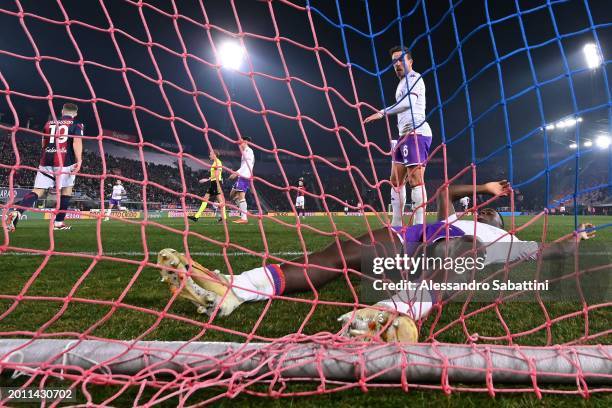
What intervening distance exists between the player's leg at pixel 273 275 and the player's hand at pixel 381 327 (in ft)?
1.20

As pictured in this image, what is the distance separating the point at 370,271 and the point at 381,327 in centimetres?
67

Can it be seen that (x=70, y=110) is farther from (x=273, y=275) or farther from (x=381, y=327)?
(x=381, y=327)

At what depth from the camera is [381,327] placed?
4.50 feet

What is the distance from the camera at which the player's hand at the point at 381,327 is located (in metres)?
1.33

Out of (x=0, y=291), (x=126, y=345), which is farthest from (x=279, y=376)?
(x=0, y=291)

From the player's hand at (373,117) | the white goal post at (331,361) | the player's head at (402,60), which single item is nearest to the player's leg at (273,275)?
the white goal post at (331,361)

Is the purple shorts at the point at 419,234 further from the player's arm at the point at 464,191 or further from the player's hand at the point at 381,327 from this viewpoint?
the player's hand at the point at 381,327

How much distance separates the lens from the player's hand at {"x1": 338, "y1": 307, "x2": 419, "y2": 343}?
1.33 metres

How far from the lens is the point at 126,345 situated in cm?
121

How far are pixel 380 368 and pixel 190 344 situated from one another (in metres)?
0.56

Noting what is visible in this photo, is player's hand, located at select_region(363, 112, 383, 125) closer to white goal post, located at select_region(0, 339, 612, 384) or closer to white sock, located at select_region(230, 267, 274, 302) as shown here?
white sock, located at select_region(230, 267, 274, 302)

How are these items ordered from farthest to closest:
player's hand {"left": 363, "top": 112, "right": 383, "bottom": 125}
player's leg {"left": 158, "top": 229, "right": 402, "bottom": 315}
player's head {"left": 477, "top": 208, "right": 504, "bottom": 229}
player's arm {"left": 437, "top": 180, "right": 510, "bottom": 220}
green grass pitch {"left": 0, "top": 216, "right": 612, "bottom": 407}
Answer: player's hand {"left": 363, "top": 112, "right": 383, "bottom": 125}, player's head {"left": 477, "top": 208, "right": 504, "bottom": 229}, player's arm {"left": 437, "top": 180, "right": 510, "bottom": 220}, player's leg {"left": 158, "top": 229, "right": 402, "bottom": 315}, green grass pitch {"left": 0, "top": 216, "right": 612, "bottom": 407}

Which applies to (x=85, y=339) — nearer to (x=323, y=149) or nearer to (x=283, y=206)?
(x=283, y=206)

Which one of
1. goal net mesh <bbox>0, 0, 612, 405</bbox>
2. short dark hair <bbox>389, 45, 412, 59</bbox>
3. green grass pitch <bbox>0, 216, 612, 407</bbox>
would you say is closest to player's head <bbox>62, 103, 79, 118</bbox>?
goal net mesh <bbox>0, 0, 612, 405</bbox>
